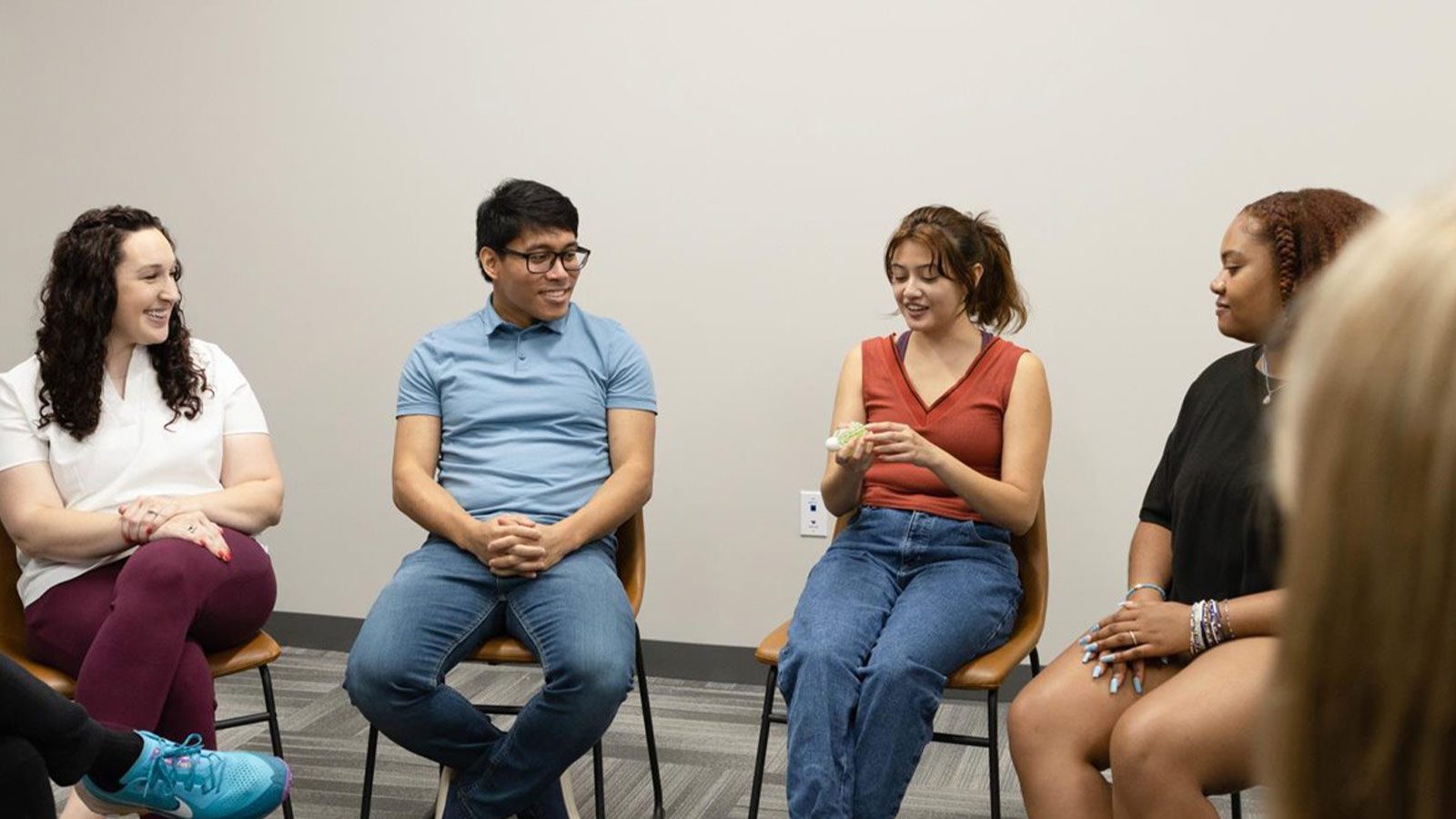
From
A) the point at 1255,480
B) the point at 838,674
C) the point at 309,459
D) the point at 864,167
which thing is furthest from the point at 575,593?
the point at 309,459

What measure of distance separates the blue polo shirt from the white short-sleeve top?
0.39 metres

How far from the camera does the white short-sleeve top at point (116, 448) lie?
105 inches

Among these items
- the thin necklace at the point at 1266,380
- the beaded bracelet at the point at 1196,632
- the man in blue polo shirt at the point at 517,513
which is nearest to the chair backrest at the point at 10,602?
the man in blue polo shirt at the point at 517,513

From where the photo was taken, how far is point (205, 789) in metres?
2.38

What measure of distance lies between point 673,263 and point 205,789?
6.16 ft

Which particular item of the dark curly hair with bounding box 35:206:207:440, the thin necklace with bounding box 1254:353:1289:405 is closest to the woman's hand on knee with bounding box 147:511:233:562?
the dark curly hair with bounding box 35:206:207:440

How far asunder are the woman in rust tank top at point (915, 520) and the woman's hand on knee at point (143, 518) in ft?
3.82

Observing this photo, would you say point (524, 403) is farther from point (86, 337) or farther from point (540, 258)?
point (86, 337)

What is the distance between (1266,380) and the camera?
232cm

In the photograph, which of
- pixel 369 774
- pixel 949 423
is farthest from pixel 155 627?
pixel 949 423

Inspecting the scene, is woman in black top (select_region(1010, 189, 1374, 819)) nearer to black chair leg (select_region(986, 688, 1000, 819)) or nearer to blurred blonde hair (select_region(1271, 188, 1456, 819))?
black chair leg (select_region(986, 688, 1000, 819))

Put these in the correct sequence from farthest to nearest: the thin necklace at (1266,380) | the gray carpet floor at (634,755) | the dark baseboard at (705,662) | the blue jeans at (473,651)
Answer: the dark baseboard at (705,662) → the gray carpet floor at (634,755) → the blue jeans at (473,651) → the thin necklace at (1266,380)

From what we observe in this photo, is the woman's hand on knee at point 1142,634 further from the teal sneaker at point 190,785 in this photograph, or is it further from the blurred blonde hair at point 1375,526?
the blurred blonde hair at point 1375,526

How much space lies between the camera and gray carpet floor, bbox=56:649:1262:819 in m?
3.01
